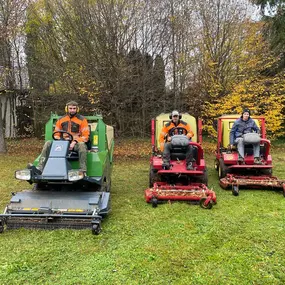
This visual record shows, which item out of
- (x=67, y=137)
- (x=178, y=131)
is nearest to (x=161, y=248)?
(x=67, y=137)

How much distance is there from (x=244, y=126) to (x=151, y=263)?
5.13 meters

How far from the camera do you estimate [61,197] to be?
498 cm

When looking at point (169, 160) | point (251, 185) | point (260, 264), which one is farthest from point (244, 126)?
point (260, 264)

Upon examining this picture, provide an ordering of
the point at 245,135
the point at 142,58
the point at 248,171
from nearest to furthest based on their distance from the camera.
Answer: the point at 245,135 → the point at 248,171 → the point at 142,58

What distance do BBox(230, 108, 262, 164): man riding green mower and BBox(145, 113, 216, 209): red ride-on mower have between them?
1.08 meters

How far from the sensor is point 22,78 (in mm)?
16547

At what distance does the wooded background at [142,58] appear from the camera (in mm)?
12297

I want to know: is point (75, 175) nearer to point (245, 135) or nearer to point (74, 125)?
point (74, 125)

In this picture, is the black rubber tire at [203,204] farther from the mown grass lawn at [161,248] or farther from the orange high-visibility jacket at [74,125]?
the orange high-visibility jacket at [74,125]

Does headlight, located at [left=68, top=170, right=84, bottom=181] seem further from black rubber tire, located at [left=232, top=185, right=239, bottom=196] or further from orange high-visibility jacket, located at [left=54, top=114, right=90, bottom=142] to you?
black rubber tire, located at [left=232, top=185, right=239, bottom=196]

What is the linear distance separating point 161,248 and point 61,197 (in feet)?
5.79

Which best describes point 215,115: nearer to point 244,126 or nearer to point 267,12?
point 244,126

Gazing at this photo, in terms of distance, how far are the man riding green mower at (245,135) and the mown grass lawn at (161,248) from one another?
1430 millimetres

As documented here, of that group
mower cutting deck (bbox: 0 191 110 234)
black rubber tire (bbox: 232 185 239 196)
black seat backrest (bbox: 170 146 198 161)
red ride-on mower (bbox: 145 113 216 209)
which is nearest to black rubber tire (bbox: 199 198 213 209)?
red ride-on mower (bbox: 145 113 216 209)
